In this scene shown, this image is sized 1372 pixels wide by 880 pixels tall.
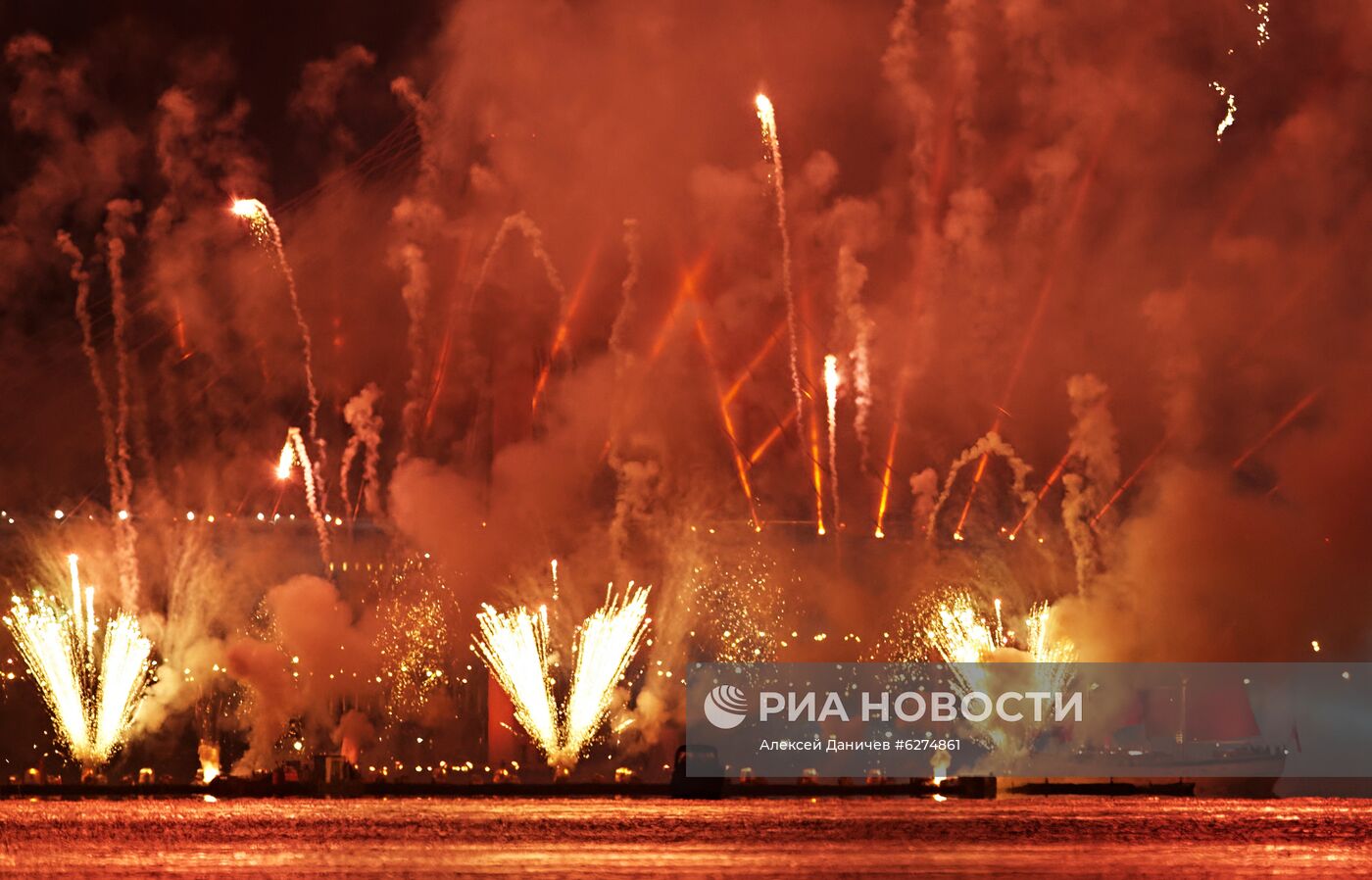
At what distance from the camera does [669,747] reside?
4241 centimetres

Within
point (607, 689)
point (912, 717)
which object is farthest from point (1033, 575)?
point (607, 689)

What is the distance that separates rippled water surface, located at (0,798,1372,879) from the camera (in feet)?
67.0

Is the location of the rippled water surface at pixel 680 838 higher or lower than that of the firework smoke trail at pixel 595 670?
lower

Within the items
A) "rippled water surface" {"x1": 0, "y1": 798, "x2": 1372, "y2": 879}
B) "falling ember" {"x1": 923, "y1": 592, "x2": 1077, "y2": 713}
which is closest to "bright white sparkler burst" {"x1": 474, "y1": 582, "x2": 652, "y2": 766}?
"rippled water surface" {"x1": 0, "y1": 798, "x2": 1372, "y2": 879}

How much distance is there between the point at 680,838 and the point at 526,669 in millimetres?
14070

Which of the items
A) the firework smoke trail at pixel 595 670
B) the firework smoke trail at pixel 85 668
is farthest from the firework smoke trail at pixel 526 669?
the firework smoke trail at pixel 85 668

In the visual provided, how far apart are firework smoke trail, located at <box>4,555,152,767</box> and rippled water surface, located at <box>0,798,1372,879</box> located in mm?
6441

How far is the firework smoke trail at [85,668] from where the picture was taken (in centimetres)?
3684

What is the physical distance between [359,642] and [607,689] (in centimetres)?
959

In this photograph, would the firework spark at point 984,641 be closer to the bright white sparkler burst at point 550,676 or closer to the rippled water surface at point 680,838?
the rippled water surface at point 680,838

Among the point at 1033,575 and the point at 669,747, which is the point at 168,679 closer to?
the point at 669,747

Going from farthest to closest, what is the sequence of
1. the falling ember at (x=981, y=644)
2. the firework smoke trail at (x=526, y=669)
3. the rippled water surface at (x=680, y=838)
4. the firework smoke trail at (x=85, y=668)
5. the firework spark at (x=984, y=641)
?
the firework spark at (x=984, y=641) < the falling ember at (x=981, y=644) < the firework smoke trail at (x=85, y=668) < the firework smoke trail at (x=526, y=669) < the rippled water surface at (x=680, y=838)

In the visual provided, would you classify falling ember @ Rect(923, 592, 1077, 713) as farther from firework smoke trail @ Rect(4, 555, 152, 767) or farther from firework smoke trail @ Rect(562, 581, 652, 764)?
firework smoke trail @ Rect(4, 555, 152, 767)

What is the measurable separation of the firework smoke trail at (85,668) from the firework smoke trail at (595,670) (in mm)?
10415
